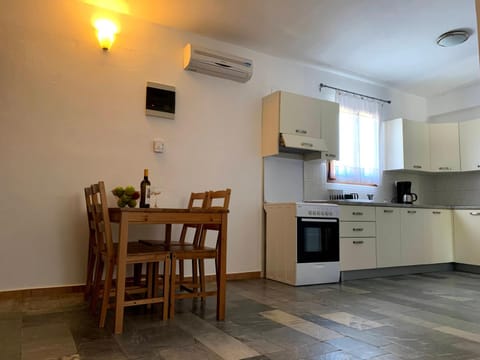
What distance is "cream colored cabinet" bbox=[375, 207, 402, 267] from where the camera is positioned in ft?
12.9

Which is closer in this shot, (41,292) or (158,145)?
(41,292)

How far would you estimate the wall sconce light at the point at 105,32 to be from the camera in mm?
3111

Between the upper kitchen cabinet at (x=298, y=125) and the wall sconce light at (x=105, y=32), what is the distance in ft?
5.60

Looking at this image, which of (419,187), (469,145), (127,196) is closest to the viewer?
(127,196)

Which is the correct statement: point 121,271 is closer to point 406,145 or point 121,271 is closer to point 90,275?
point 90,275

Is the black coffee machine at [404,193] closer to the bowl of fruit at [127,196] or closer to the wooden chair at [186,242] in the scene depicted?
the wooden chair at [186,242]

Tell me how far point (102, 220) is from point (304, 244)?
1.97 m

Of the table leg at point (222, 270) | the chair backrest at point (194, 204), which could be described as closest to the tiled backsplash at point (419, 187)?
the chair backrest at point (194, 204)

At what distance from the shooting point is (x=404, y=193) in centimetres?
482

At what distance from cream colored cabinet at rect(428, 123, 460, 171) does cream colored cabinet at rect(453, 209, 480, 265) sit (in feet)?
2.24

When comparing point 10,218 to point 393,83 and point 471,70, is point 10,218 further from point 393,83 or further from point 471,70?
point 471,70

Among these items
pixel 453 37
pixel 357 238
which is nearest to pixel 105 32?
pixel 357 238

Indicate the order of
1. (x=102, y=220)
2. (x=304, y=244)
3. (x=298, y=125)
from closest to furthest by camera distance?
(x=102, y=220) → (x=304, y=244) → (x=298, y=125)

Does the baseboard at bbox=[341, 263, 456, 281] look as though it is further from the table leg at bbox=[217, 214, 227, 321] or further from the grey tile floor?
the table leg at bbox=[217, 214, 227, 321]
